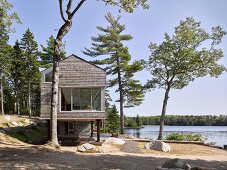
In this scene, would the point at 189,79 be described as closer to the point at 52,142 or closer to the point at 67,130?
the point at 67,130

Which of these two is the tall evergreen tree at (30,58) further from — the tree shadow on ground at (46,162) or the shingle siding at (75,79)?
the tree shadow on ground at (46,162)

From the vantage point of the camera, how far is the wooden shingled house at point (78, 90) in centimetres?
2488

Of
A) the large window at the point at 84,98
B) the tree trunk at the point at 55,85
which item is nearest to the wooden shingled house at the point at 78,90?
the large window at the point at 84,98

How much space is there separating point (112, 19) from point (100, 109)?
2290 cm

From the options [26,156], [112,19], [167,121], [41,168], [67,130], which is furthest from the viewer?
[167,121]

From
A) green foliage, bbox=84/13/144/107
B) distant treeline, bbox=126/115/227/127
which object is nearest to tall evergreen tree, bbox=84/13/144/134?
green foliage, bbox=84/13/144/107

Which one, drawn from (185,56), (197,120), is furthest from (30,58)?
(197,120)

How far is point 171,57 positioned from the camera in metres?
34.9

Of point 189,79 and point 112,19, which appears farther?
point 112,19

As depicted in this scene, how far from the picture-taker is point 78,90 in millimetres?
26016

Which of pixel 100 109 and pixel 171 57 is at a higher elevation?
pixel 171 57

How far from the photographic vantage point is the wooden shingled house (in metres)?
24.9

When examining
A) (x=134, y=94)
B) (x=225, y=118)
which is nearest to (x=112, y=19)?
(x=134, y=94)

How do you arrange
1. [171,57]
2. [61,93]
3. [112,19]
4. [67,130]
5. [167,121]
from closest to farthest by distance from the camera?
1. [61,93]
2. [67,130]
3. [171,57]
4. [112,19]
5. [167,121]
